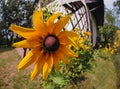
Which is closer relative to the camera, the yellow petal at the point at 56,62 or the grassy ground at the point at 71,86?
the yellow petal at the point at 56,62

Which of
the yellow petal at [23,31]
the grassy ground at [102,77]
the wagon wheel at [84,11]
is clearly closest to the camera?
the yellow petal at [23,31]

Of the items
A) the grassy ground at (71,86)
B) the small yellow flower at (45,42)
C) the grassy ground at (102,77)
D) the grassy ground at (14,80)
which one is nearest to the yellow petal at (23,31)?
the small yellow flower at (45,42)

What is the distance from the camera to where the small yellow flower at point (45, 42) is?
1.36 meters

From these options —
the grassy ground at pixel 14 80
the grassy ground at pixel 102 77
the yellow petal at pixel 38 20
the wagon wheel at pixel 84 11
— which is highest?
the yellow petal at pixel 38 20

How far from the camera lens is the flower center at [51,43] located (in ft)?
4.51

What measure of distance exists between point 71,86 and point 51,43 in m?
5.77

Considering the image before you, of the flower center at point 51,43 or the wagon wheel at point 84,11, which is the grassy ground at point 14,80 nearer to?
the wagon wheel at point 84,11

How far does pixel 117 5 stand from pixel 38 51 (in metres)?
54.7

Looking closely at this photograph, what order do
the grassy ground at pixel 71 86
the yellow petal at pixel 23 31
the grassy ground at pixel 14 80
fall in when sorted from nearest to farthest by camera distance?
the yellow petal at pixel 23 31
the grassy ground at pixel 14 80
the grassy ground at pixel 71 86

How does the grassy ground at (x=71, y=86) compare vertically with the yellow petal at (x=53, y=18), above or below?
below

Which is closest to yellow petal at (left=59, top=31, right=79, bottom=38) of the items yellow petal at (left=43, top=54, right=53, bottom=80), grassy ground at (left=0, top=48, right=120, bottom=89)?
yellow petal at (left=43, top=54, right=53, bottom=80)

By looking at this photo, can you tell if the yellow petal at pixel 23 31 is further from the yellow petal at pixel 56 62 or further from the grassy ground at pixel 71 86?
the grassy ground at pixel 71 86

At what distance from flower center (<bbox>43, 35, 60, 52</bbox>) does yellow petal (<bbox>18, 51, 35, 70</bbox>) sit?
69mm

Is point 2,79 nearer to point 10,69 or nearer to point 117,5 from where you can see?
point 10,69
